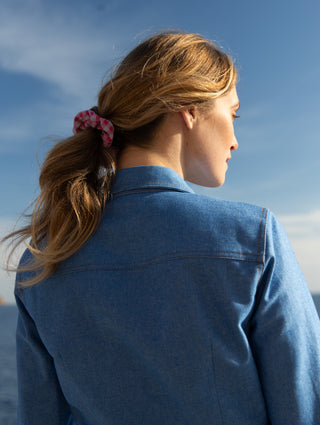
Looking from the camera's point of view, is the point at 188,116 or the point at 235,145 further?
the point at 235,145

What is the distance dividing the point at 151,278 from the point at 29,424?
71cm

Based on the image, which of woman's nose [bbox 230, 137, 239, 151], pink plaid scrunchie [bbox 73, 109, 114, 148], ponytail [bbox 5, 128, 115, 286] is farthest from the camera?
woman's nose [bbox 230, 137, 239, 151]

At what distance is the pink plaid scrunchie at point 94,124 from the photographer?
1.39 m

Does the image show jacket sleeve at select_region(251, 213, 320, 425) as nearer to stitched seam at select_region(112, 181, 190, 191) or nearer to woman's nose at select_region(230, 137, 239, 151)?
stitched seam at select_region(112, 181, 190, 191)

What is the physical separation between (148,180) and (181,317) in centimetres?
41

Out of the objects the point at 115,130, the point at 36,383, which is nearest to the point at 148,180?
the point at 115,130

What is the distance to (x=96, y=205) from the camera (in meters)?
1.30

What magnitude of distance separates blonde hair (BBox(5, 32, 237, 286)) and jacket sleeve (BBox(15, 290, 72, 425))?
213 mm

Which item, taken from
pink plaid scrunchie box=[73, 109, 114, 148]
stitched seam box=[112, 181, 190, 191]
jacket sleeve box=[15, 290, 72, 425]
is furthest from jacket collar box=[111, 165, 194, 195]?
jacket sleeve box=[15, 290, 72, 425]

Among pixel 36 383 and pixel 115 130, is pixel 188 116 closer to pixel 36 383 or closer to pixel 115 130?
pixel 115 130

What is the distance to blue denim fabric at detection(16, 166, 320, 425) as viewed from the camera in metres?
1.11

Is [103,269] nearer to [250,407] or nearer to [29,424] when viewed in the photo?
[250,407]

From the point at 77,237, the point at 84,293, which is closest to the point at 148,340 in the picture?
the point at 84,293

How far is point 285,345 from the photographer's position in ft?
3.60
